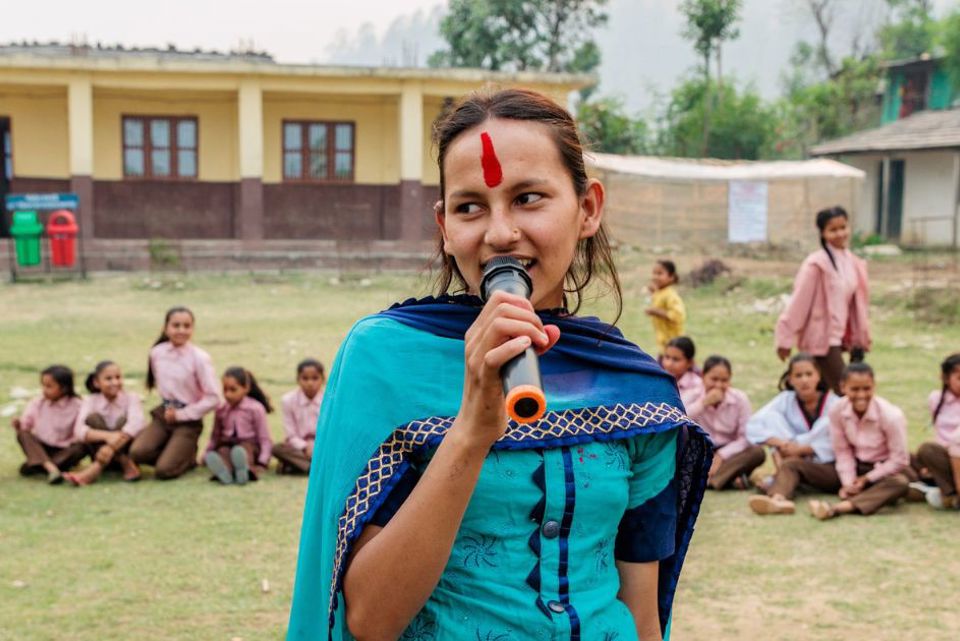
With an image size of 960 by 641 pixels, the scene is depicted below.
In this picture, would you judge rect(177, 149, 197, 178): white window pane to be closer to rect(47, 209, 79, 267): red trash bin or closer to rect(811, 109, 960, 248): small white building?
rect(47, 209, 79, 267): red trash bin

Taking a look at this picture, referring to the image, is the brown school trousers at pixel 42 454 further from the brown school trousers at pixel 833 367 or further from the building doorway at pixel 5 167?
the building doorway at pixel 5 167

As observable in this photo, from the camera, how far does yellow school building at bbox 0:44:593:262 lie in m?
20.8

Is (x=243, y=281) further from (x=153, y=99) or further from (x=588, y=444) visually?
(x=588, y=444)

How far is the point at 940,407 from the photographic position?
22.2ft

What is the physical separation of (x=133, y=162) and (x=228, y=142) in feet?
5.88

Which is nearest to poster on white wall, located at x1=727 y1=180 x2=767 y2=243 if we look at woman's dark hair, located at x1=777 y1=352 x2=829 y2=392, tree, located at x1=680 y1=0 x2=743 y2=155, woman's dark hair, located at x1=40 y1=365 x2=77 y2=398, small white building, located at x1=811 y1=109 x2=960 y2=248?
small white building, located at x1=811 y1=109 x2=960 y2=248

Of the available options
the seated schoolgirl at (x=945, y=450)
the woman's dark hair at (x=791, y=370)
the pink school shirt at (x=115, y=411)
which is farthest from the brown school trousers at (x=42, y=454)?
the seated schoolgirl at (x=945, y=450)

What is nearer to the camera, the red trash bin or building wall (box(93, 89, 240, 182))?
the red trash bin

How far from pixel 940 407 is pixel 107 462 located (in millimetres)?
4991

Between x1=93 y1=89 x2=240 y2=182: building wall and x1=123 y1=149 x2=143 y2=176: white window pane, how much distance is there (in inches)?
3.6

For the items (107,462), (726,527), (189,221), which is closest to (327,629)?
(726,527)

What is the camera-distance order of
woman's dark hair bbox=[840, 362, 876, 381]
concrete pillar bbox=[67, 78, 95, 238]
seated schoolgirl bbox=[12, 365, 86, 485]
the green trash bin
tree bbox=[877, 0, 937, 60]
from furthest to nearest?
tree bbox=[877, 0, 937, 60] → concrete pillar bbox=[67, 78, 95, 238] → the green trash bin → seated schoolgirl bbox=[12, 365, 86, 485] → woman's dark hair bbox=[840, 362, 876, 381]

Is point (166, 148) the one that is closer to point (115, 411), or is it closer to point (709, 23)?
point (709, 23)

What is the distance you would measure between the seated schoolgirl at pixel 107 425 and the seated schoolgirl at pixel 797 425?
3840 mm
